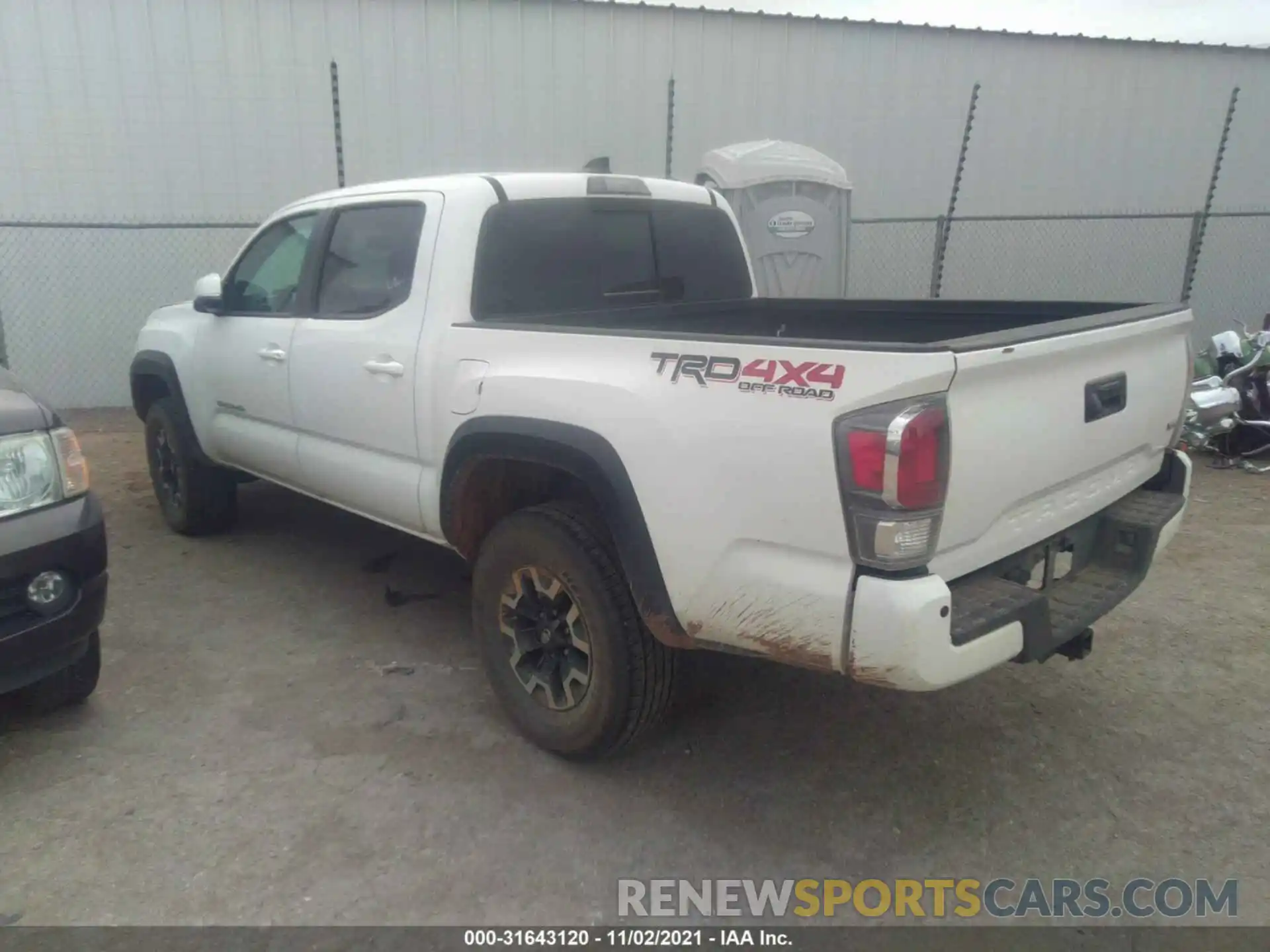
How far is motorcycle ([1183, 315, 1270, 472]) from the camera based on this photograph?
6.89 metres

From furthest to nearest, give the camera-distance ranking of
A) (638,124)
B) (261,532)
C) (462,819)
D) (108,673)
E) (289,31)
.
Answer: (638,124) → (289,31) → (261,532) → (108,673) → (462,819)

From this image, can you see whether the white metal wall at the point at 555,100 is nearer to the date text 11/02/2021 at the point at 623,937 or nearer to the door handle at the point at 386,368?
the door handle at the point at 386,368

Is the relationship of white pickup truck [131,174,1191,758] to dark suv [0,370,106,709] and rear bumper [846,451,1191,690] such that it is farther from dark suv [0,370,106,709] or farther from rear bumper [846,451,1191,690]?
dark suv [0,370,106,709]

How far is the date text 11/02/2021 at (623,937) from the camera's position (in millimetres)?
2424

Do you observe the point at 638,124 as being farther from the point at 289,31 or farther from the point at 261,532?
the point at 261,532

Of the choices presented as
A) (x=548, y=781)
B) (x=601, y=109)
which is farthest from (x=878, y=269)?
(x=548, y=781)

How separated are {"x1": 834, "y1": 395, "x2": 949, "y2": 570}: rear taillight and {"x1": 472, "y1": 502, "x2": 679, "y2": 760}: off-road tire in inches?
34.9

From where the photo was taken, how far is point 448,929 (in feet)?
8.02

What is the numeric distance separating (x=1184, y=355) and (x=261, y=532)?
5000mm

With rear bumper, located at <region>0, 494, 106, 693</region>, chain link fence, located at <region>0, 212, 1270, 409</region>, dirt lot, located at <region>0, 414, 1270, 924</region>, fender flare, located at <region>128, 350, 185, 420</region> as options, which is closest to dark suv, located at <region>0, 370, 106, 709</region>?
rear bumper, located at <region>0, 494, 106, 693</region>

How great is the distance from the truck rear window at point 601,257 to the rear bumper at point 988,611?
1909 mm

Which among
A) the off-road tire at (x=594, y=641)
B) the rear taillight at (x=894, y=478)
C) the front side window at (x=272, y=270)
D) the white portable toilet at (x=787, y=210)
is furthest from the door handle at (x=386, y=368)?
the white portable toilet at (x=787, y=210)

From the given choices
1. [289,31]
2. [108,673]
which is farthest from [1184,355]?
[289,31]

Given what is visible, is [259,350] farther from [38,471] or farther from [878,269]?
[878,269]
